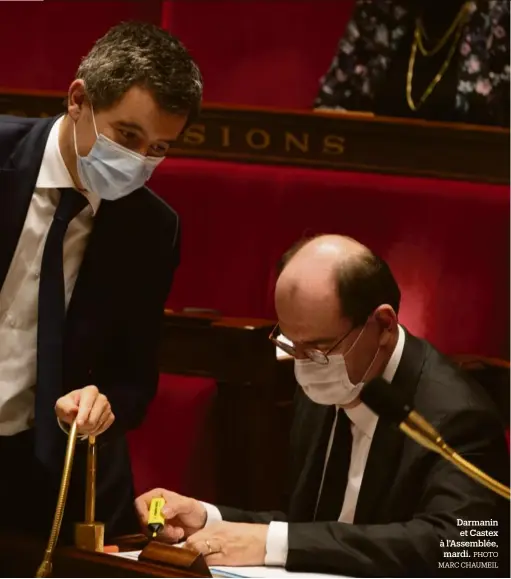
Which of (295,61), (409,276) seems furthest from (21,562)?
(295,61)

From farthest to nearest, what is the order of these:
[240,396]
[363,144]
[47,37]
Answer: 1. [363,144]
2. [240,396]
3. [47,37]

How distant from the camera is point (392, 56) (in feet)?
9.29

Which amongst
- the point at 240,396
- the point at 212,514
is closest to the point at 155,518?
the point at 212,514

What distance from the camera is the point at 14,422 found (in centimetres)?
167

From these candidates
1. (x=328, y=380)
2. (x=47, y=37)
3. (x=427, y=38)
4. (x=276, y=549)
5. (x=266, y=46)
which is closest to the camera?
(x=276, y=549)

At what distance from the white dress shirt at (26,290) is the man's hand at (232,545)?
0.31m

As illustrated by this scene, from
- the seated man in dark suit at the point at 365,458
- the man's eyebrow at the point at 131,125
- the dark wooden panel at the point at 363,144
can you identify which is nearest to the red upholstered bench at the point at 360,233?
the dark wooden panel at the point at 363,144

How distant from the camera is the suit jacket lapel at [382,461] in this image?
171 centimetres

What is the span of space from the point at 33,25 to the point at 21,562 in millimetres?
842

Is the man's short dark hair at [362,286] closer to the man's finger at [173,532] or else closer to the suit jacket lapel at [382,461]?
the suit jacket lapel at [382,461]

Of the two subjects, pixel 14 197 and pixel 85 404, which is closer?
pixel 85 404

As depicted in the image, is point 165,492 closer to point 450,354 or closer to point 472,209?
point 450,354

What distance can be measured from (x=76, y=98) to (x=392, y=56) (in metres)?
1.36

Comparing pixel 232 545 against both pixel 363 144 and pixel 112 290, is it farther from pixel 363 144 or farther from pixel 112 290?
pixel 363 144
